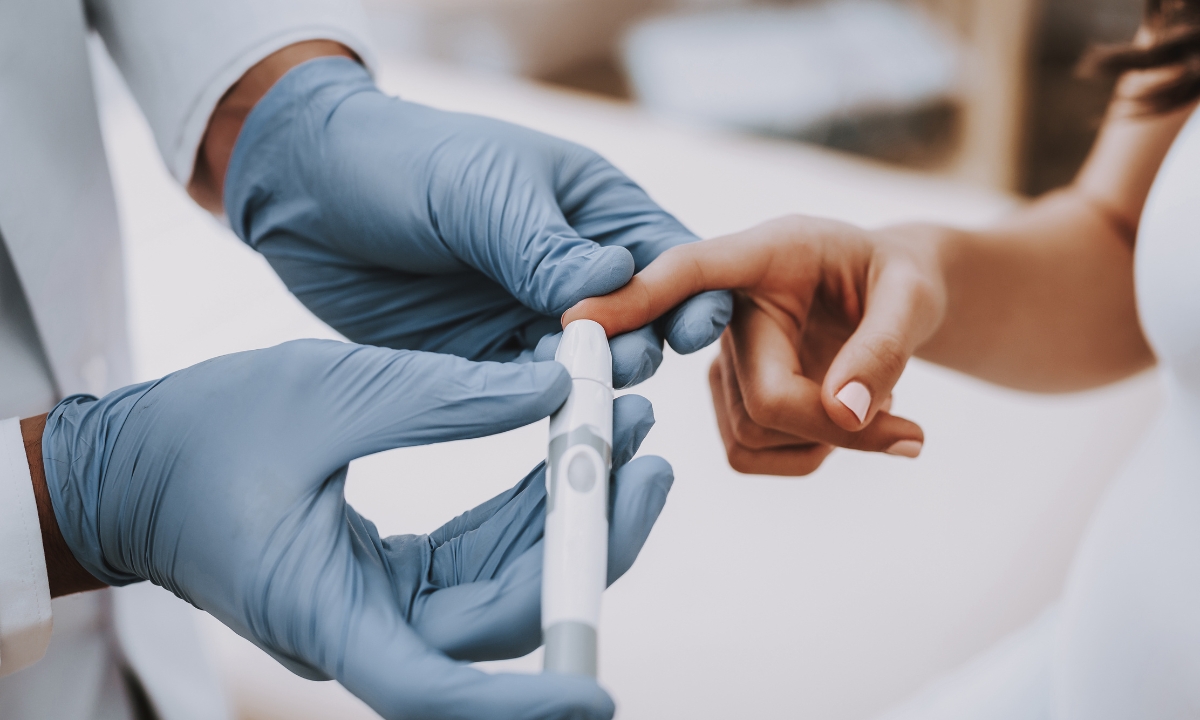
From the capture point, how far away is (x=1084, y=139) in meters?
2.02

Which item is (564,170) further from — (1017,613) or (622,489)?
(1017,613)

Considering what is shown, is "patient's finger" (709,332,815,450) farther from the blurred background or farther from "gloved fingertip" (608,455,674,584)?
the blurred background

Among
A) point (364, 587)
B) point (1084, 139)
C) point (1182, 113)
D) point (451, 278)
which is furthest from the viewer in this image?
point (1084, 139)

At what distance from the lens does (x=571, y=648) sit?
385 mm

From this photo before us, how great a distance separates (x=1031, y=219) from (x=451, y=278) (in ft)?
1.95

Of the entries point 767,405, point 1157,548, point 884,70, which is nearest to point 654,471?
point 767,405

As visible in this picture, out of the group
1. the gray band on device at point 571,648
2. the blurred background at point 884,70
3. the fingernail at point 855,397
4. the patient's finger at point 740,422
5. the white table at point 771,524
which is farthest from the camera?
the blurred background at point 884,70

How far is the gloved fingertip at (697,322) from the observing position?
54 centimetres

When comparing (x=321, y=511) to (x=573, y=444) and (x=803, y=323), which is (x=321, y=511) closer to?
(x=573, y=444)

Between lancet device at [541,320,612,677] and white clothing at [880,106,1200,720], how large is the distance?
0.37 meters

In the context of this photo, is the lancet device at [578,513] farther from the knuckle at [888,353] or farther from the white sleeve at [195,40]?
the white sleeve at [195,40]

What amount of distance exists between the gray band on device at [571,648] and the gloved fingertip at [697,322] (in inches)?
8.3

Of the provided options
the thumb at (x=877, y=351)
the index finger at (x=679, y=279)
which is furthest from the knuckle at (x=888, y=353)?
the index finger at (x=679, y=279)

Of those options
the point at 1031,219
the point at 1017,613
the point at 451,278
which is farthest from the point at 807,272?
the point at 1017,613
